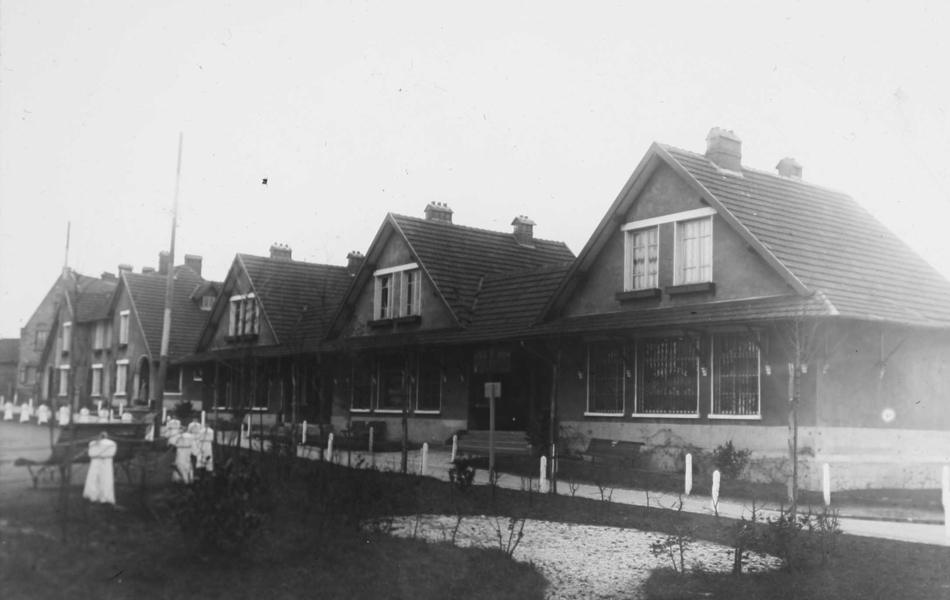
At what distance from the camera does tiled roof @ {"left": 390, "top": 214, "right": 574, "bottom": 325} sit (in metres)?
25.2

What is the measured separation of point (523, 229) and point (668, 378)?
1159 centimetres

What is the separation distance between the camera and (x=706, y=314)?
57.8ft

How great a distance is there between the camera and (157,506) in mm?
7504

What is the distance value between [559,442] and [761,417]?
5258mm

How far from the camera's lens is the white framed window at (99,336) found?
7.99 meters

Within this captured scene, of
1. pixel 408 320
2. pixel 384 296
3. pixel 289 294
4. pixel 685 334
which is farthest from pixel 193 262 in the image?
pixel 384 296

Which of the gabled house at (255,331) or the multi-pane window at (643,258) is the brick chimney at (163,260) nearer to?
the gabled house at (255,331)

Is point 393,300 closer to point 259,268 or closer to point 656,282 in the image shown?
point 656,282

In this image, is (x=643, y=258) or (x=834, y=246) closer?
(x=834, y=246)

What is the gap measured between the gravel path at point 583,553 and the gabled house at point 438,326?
32.2ft

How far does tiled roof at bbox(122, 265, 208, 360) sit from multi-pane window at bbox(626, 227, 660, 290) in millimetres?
9960

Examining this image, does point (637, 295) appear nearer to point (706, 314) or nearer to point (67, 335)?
point (706, 314)

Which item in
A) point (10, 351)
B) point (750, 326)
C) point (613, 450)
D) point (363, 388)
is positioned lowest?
point (613, 450)

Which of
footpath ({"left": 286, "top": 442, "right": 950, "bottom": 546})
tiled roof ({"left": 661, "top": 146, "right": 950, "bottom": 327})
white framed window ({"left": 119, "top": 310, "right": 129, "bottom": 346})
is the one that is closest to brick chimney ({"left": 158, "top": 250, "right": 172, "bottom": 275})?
white framed window ({"left": 119, "top": 310, "right": 129, "bottom": 346})
